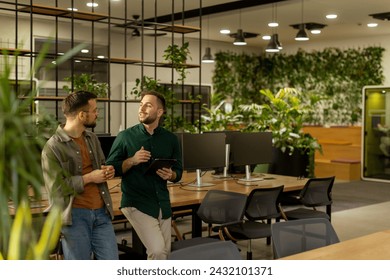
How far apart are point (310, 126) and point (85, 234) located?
1055 centimetres

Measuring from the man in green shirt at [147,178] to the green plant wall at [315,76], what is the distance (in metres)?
8.29

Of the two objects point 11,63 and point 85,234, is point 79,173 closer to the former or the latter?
point 85,234

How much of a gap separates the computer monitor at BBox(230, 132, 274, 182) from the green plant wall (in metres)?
6.03

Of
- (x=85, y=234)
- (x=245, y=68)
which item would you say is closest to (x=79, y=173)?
(x=85, y=234)

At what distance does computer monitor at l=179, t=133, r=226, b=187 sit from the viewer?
188 inches

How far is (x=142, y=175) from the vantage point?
3328 millimetres

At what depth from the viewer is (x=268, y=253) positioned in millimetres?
5348

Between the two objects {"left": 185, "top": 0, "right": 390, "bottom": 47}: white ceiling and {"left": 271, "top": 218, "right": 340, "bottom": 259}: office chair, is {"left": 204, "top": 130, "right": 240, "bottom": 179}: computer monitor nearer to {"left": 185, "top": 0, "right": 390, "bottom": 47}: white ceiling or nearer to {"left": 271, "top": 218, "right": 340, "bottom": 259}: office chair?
{"left": 271, "top": 218, "right": 340, "bottom": 259}: office chair

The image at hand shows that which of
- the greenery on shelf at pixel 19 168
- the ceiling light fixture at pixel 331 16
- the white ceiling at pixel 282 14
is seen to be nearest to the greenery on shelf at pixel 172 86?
the white ceiling at pixel 282 14

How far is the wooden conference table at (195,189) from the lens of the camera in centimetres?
416

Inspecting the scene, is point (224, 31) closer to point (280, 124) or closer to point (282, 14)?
point (282, 14)

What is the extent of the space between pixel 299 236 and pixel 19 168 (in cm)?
219

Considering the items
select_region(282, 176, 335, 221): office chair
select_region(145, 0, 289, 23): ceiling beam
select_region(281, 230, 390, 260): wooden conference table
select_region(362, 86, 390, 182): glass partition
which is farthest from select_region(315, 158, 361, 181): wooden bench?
select_region(281, 230, 390, 260): wooden conference table

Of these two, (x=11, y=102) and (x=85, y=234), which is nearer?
(x=11, y=102)
